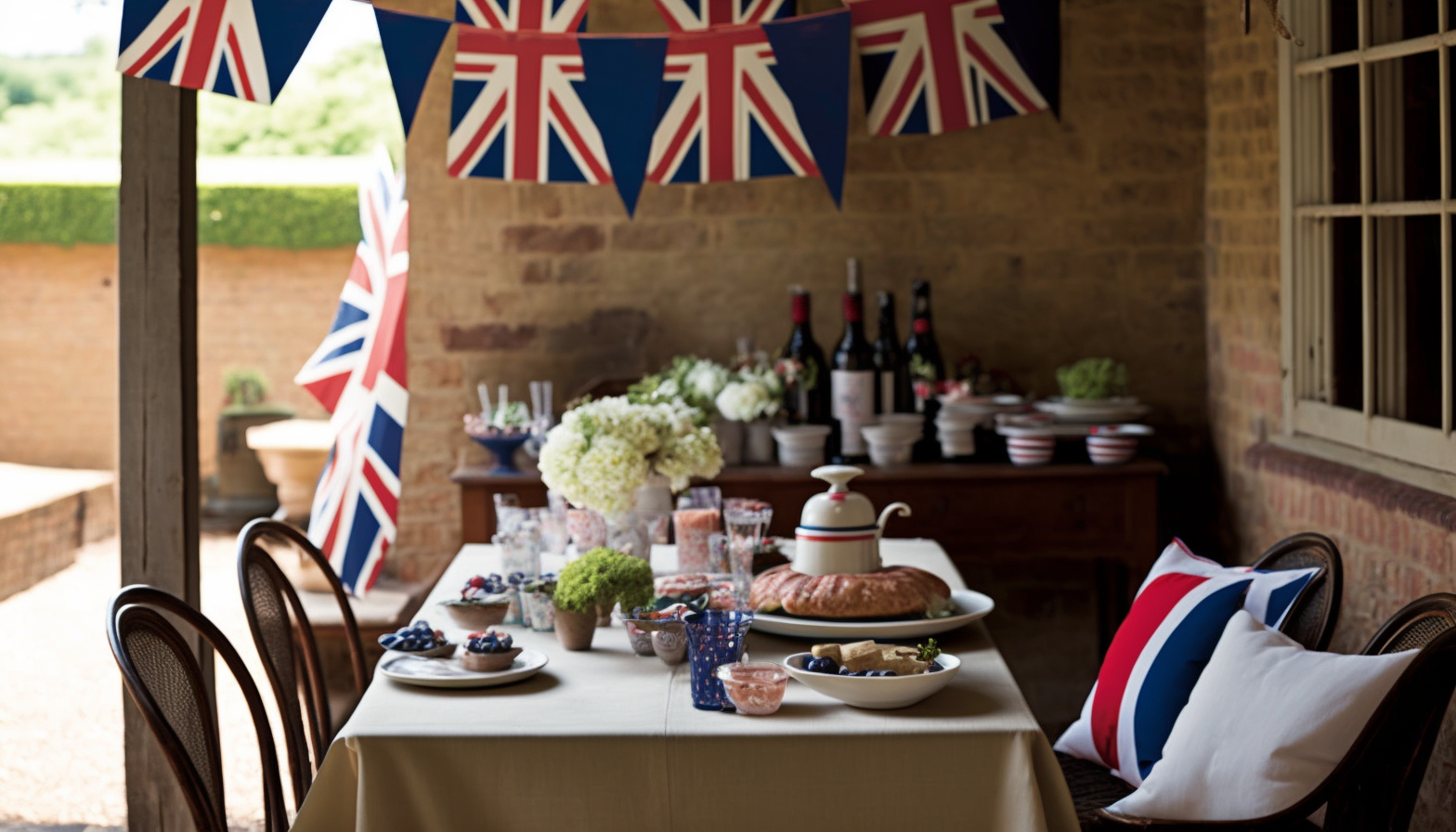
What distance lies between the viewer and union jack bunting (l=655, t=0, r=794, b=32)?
3459 mm

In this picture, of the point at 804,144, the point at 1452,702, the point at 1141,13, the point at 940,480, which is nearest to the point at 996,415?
the point at 940,480

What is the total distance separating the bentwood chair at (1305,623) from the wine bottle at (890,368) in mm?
1693

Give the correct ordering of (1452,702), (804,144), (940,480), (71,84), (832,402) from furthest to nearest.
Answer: (71,84), (832,402), (940,480), (804,144), (1452,702)

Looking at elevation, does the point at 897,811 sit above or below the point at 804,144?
below

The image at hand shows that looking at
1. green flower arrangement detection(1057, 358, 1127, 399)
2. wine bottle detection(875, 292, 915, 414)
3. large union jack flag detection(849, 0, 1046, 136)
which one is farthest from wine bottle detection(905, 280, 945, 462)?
large union jack flag detection(849, 0, 1046, 136)

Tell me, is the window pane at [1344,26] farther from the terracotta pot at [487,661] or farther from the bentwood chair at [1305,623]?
the terracotta pot at [487,661]

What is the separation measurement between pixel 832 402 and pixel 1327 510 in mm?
1452

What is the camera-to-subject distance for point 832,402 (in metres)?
4.27

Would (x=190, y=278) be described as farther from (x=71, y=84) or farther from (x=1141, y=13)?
(x=71, y=84)

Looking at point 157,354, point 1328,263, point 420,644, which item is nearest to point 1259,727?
point 420,644

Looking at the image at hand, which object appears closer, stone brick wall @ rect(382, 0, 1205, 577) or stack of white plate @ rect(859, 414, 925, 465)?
stack of white plate @ rect(859, 414, 925, 465)

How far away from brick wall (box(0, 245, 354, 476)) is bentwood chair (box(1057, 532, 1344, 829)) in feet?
21.7

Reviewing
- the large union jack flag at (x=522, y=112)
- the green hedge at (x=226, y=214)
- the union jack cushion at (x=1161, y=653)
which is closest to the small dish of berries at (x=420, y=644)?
the union jack cushion at (x=1161, y=653)

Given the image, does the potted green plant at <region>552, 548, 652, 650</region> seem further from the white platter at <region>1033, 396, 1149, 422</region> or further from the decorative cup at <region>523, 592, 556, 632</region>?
the white platter at <region>1033, 396, 1149, 422</region>
